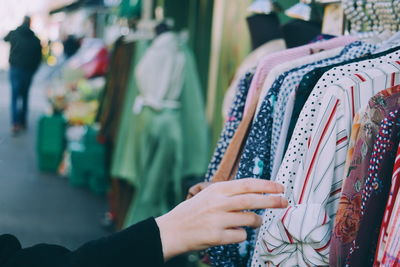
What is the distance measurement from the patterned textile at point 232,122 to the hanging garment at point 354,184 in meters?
0.72

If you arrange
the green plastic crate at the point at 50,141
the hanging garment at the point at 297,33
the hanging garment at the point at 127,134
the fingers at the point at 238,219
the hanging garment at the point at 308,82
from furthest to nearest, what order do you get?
the green plastic crate at the point at 50,141, the hanging garment at the point at 127,134, the hanging garment at the point at 297,33, the hanging garment at the point at 308,82, the fingers at the point at 238,219

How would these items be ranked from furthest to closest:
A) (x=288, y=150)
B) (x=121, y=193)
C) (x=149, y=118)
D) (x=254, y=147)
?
(x=121, y=193) < (x=149, y=118) < (x=254, y=147) < (x=288, y=150)

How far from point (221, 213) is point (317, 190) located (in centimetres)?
44

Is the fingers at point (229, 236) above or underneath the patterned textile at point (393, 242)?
above

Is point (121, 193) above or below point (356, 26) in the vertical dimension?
below

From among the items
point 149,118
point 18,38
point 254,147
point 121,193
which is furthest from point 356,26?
point 121,193

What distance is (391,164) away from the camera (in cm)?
127

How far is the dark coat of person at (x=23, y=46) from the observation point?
1.54 metres

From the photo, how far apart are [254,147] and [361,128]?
46 cm

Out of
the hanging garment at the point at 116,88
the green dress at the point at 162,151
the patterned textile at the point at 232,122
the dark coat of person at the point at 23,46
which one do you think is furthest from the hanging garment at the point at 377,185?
the hanging garment at the point at 116,88

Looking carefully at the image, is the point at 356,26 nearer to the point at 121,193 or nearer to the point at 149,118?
the point at 149,118

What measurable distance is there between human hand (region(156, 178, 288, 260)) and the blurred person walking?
2.53 ft

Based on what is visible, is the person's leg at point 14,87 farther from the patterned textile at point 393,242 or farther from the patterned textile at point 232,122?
the patterned textile at point 393,242

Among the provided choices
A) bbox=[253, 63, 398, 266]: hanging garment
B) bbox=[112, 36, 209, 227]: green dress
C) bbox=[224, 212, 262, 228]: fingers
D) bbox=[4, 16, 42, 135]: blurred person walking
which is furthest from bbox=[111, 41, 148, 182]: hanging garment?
bbox=[224, 212, 262, 228]: fingers
